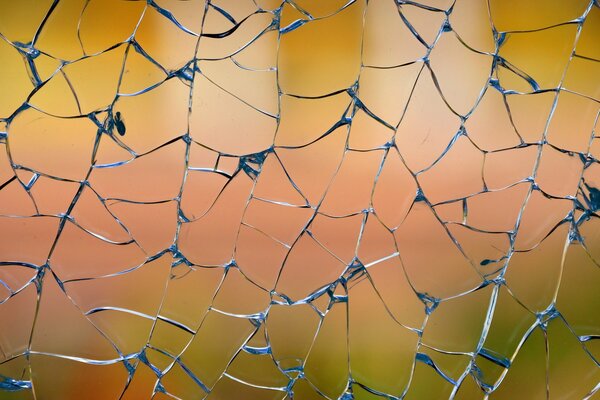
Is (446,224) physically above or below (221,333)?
above

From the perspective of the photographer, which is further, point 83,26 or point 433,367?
point 433,367

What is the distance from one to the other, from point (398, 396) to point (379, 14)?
0.57 metres

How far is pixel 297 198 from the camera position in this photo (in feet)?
2.88

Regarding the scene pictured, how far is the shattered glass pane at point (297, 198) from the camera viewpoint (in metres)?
0.82

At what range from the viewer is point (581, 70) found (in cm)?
92

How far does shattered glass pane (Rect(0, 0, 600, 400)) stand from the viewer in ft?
2.70

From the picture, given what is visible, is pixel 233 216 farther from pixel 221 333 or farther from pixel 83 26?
pixel 83 26

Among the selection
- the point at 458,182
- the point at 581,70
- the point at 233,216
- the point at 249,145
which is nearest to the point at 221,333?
the point at 233,216

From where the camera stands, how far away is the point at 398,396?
36.6 inches

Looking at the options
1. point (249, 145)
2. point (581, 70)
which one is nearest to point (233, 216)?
point (249, 145)

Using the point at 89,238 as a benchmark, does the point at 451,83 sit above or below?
above

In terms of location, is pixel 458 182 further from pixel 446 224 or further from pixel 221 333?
pixel 221 333

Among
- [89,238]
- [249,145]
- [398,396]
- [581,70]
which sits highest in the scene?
[581,70]

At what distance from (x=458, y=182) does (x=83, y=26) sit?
1.87 feet
